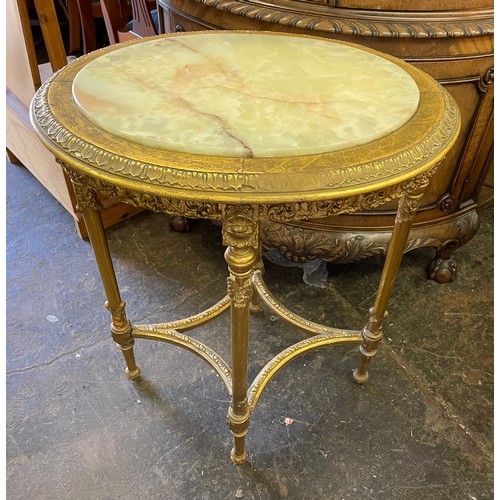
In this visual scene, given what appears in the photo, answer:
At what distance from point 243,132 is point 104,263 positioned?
0.47m

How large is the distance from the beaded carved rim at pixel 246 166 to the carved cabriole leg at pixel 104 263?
88 millimetres

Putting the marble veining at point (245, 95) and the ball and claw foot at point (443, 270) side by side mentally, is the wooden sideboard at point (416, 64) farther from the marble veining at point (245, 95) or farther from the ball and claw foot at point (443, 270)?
the marble veining at point (245, 95)

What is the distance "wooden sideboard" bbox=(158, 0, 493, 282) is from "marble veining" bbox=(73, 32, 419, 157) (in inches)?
5.5

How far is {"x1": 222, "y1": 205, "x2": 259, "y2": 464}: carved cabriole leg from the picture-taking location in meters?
0.64

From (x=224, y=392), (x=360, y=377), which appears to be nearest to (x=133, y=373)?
(x=224, y=392)

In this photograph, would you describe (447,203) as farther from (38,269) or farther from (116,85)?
(38,269)

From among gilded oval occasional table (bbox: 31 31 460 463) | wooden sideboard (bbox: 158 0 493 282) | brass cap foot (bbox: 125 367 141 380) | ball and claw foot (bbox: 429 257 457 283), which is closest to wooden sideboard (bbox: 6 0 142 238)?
wooden sideboard (bbox: 158 0 493 282)

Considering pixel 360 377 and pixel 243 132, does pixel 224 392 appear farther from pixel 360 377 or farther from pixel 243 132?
pixel 243 132

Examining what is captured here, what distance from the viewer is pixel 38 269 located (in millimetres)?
1527

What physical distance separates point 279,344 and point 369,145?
0.78 meters

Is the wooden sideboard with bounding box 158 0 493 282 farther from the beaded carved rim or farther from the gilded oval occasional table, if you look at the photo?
the beaded carved rim

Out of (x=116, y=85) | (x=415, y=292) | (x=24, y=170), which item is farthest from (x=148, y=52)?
(x=24, y=170)

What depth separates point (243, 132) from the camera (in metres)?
0.66

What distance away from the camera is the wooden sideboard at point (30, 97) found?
1.26 meters
